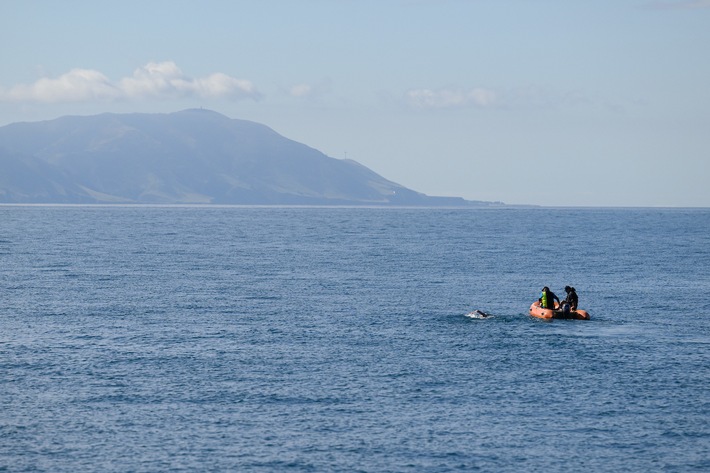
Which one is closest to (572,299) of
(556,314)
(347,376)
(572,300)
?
(572,300)

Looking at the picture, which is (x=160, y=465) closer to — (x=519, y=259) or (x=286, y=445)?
(x=286, y=445)

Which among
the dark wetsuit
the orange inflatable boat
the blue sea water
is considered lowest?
the blue sea water

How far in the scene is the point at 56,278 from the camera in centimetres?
10281

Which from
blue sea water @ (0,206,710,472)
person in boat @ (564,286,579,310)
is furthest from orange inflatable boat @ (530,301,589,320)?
blue sea water @ (0,206,710,472)

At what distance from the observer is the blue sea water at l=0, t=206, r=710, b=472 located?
1658 inches

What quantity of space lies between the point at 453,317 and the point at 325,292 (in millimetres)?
20668

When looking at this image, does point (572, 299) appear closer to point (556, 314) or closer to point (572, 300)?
point (572, 300)

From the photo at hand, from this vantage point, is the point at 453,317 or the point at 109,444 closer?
the point at 109,444

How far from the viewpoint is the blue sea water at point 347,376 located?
42.1 m

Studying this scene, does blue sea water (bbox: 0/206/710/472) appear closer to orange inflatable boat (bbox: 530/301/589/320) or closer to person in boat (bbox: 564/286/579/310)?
orange inflatable boat (bbox: 530/301/589/320)

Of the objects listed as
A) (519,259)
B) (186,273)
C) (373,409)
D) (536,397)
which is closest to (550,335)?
(536,397)

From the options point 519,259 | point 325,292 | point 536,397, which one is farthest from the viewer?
point 519,259

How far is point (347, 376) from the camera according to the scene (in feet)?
180

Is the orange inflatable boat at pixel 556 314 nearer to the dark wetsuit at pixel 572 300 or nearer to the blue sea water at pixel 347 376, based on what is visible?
the dark wetsuit at pixel 572 300
